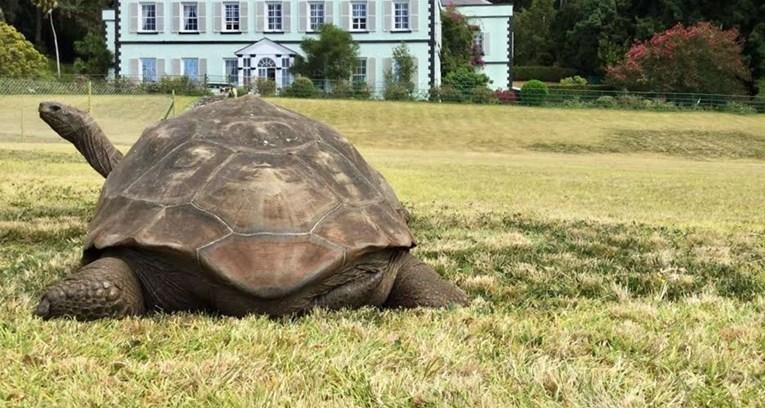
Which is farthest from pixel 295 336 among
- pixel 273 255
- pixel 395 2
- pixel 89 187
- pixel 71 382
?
pixel 395 2

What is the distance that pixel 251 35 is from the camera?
45781 millimetres

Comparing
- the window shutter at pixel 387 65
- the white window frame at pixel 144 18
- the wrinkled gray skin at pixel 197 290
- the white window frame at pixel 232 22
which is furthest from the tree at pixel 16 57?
the wrinkled gray skin at pixel 197 290

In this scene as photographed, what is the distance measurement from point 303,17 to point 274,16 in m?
1.88

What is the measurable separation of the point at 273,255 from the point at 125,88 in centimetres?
3796

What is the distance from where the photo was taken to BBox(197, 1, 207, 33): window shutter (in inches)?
1797

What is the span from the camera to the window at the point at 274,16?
4578 cm

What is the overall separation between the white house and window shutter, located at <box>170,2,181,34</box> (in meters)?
0.06

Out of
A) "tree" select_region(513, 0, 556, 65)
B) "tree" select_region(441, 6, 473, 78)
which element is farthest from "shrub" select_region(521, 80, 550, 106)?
"tree" select_region(513, 0, 556, 65)

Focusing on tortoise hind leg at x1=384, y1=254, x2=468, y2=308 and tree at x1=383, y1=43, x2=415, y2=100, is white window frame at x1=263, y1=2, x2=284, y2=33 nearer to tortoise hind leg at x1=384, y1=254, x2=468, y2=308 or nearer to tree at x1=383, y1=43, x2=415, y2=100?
tree at x1=383, y1=43, x2=415, y2=100

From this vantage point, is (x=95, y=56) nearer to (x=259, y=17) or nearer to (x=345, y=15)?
(x=259, y=17)

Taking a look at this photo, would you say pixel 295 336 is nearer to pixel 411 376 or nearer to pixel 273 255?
pixel 273 255

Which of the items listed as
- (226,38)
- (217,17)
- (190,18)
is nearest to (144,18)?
(190,18)

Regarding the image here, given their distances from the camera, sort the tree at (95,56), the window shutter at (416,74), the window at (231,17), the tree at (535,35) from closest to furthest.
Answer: the window shutter at (416,74), the window at (231,17), the tree at (95,56), the tree at (535,35)

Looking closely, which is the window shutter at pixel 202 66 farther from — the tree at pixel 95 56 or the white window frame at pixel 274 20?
the tree at pixel 95 56
